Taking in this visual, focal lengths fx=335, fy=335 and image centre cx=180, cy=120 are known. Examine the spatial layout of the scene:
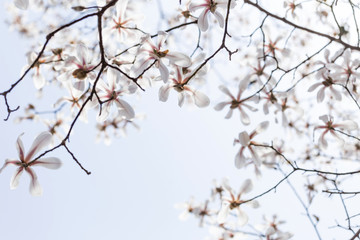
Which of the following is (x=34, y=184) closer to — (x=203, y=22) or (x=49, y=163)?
(x=49, y=163)

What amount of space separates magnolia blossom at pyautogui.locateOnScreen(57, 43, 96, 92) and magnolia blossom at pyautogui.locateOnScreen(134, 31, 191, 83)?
0.19m

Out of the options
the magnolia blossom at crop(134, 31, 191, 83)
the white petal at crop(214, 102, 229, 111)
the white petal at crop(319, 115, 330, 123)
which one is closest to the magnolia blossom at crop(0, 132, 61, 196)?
the magnolia blossom at crop(134, 31, 191, 83)

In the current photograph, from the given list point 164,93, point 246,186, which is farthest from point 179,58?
point 246,186

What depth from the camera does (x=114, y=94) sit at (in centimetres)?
128

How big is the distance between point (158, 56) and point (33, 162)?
0.58 metres

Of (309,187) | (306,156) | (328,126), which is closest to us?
(328,126)

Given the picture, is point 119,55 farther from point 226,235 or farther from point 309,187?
point 309,187

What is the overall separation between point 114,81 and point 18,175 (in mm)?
479

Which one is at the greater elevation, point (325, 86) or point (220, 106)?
point (325, 86)

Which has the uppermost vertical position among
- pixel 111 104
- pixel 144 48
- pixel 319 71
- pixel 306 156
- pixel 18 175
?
pixel 306 156

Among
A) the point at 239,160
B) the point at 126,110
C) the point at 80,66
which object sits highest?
the point at 239,160

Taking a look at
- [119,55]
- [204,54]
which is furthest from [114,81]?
[204,54]

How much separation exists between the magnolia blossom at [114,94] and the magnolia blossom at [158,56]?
0.08 meters

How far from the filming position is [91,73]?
1271mm
